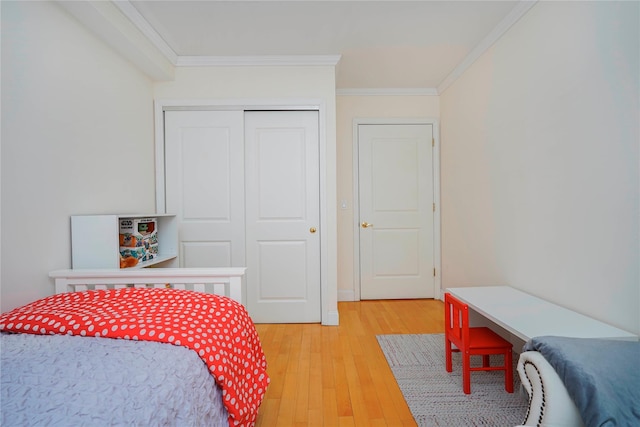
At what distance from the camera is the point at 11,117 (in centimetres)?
152

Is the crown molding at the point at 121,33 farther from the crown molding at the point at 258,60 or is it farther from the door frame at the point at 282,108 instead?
the door frame at the point at 282,108

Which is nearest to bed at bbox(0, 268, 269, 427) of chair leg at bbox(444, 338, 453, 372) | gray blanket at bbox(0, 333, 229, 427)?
gray blanket at bbox(0, 333, 229, 427)

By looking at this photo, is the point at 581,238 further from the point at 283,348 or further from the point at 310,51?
the point at 310,51

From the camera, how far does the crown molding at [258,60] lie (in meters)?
2.91

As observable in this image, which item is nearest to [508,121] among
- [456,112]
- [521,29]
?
[521,29]

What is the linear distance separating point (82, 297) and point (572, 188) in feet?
8.30

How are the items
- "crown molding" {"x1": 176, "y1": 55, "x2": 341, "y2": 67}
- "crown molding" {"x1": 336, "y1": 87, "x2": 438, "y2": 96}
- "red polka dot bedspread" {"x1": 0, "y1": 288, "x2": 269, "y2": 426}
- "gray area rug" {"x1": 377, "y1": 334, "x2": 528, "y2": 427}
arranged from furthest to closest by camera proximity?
1. "crown molding" {"x1": 336, "y1": 87, "x2": 438, "y2": 96}
2. "crown molding" {"x1": 176, "y1": 55, "x2": 341, "y2": 67}
3. "gray area rug" {"x1": 377, "y1": 334, "x2": 528, "y2": 427}
4. "red polka dot bedspread" {"x1": 0, "y1": 288, "x2": 269, "y2": 426}

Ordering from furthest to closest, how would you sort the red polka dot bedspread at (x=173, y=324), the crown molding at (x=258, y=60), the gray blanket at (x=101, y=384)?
the crown molding at (x=258, y=60) < the red polka dot bedspread at (x=173, y=324) < the gray blanket at (x=101, y=384)

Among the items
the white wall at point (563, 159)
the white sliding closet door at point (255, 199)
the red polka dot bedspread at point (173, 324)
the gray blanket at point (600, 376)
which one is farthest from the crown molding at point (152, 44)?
the gray blanket at point (600, 376)

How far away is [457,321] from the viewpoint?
1.97m

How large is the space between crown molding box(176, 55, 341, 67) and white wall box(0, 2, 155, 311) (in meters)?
0.68

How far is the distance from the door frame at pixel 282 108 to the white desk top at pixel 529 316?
1.21 m

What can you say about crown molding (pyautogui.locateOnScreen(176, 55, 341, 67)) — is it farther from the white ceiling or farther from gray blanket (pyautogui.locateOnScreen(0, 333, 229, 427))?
gray blanket (pyautogui.locateOnScreen(0, 333, 229, 427))

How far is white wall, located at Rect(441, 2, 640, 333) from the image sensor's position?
1497 millimetres
